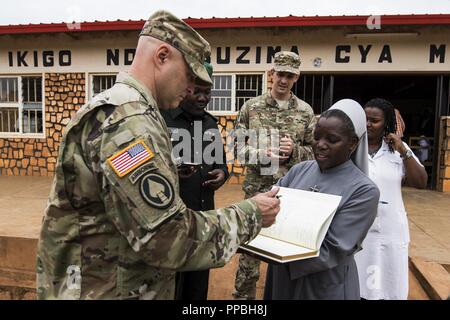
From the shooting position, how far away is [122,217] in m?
0.99

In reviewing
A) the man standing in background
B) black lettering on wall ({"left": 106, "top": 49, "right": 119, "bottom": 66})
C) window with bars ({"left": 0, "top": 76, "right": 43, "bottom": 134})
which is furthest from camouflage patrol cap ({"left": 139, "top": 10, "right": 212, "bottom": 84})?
window with bars ({"left": 0, "top": 76, "right": 43, "bottom": 134})

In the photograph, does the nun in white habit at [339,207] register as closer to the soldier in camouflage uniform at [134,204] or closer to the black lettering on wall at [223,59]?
the soldier in camouflage uniform at [134,204]

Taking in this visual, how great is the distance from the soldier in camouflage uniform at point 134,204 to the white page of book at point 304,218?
0.66ft

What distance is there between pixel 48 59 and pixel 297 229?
747cm

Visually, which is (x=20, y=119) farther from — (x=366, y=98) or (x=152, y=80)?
(x=366, y=98)

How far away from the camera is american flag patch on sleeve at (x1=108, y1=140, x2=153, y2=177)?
3.15 ft

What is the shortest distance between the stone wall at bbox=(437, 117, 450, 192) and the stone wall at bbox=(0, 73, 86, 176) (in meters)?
6.88

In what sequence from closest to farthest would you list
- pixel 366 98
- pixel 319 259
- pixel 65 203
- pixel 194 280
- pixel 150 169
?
pixel 150 169 < pixel 65 203 < pixel 319 259 < pixel 194 280 < pixel 366 98

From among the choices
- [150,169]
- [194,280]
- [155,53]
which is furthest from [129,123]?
[194,280]

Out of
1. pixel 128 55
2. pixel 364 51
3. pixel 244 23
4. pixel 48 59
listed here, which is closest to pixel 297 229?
pixel 244 23

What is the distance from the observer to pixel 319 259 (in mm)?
1373

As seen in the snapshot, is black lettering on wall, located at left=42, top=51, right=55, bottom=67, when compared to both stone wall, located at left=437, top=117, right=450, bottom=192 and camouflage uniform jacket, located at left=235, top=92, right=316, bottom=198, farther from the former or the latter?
stone wall, located at left=437, top=117, right=450, bottom=192

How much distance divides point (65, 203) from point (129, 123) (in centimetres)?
34

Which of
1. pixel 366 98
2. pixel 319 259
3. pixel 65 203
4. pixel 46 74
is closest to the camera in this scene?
pixel 65 203
